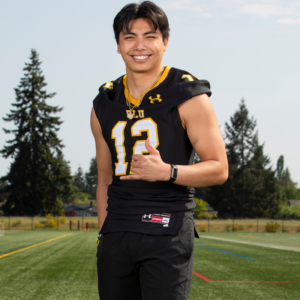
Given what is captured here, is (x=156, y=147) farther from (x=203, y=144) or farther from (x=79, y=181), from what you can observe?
(x=79, y=181)

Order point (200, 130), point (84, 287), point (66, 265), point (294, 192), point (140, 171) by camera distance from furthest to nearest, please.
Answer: point (294, 192)
point (66, 265)
point (84, 287)
point (200, 130)
point (140, 171)

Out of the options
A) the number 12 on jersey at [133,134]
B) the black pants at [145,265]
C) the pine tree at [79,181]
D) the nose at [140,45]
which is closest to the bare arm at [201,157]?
the number 12 on jersey at [133,134]

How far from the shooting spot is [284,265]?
10930 mm

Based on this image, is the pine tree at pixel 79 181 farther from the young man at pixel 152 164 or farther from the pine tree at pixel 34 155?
the young man at pixel 152 164

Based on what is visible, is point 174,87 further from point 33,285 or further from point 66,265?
point 66,265

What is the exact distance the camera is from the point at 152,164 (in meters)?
1.79

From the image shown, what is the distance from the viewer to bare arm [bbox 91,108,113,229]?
243cm

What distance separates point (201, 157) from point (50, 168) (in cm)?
5382

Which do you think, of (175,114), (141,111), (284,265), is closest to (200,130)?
(175,114)

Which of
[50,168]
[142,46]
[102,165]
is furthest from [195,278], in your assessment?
[50,168]

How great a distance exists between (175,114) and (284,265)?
393 inches

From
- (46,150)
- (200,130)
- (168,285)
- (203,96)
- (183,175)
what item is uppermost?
(46,150)

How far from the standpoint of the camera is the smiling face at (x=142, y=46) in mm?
2162

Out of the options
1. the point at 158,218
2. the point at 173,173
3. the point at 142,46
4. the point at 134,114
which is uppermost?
the point at 142,46
